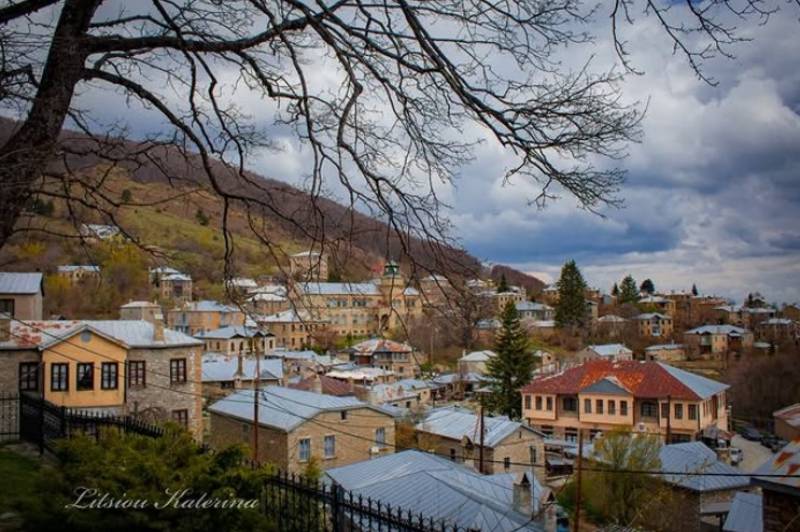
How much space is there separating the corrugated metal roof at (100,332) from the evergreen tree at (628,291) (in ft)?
339

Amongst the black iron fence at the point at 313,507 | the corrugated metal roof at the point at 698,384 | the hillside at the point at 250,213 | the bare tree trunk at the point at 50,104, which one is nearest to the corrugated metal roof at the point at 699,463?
the corrugated metal roof at the point at 698,384

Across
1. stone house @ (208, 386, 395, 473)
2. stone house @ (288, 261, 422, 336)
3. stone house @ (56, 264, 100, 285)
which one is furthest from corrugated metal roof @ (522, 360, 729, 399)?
stone house @ (288, 261, 422, 336)

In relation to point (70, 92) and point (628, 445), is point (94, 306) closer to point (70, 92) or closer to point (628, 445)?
point (628, 445)

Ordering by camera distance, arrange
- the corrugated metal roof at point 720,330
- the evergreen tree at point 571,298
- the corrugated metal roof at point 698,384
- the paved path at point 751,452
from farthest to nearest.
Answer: the evergreen tree at point 571,298 < the corrugated metal roof at point 720,330 < the corrugated metal roof at point 698,384 < the paved path at point 751,452

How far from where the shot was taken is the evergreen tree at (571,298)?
85.1 meters

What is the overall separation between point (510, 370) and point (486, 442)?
19843mm

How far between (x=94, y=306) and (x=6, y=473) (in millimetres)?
48761

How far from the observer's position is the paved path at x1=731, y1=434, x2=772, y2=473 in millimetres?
34688

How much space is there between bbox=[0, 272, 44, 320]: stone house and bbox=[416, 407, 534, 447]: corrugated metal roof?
693 inches

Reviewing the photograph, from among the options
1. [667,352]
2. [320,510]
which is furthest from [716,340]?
[320,510]

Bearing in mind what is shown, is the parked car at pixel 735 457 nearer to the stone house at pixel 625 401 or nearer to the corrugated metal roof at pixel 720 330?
the stone house at pixel 625 401

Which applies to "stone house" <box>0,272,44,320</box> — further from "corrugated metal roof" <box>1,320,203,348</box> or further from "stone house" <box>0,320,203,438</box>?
"stone house" <box>0,320,203,438</box>

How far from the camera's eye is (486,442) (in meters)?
27.0

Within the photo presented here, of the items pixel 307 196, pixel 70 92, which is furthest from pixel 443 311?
pixel 70 92
